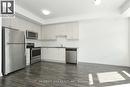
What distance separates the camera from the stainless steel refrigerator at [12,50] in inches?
113

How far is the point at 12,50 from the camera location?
10.2 feet

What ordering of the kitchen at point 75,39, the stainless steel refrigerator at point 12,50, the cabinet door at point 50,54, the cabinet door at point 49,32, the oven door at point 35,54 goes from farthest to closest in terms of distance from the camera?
the cabinet door at point 49,32 < the cabinet door at point 50,54 < the oven door at point 35,54 < the kitchen at point 75,39 < the stainless steel refrigerator at point 12,50

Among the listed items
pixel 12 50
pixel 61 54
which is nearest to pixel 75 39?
pixel 61 54

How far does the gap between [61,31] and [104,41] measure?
8.33 ft

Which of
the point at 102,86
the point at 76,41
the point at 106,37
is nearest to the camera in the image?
the point at 102,86

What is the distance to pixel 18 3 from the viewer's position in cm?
340

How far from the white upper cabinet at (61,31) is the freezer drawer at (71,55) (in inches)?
29.0

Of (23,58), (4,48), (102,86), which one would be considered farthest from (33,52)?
(102,86)

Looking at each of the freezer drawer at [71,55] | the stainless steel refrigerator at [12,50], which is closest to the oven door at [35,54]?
the stainless steel refrigerator at [12,50]

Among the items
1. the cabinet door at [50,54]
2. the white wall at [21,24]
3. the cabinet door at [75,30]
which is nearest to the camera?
the white wall at [21,24]

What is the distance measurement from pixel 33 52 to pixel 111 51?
411 cm

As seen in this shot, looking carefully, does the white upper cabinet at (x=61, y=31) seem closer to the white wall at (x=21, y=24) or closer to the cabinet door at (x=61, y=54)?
the white wall at (x=21, y=24)

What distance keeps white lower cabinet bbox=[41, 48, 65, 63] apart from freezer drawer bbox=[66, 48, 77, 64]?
0.28 metres

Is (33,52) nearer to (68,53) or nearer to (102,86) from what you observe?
(68,53)
